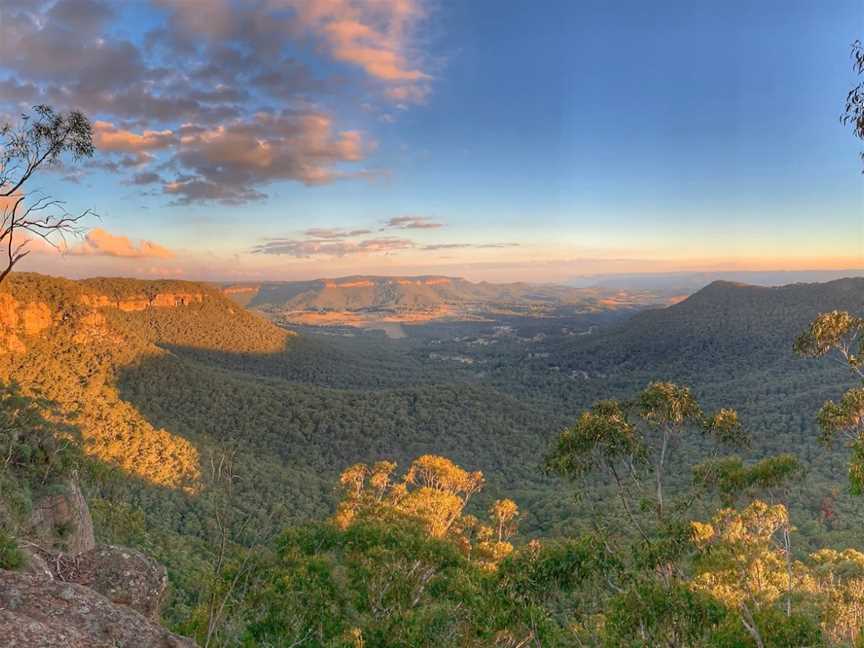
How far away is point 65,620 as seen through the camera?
6.78 meters

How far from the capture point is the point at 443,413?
71500mm

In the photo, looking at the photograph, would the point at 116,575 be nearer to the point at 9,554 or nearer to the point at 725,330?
the point at 9,554

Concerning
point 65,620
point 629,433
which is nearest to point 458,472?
point 629,433

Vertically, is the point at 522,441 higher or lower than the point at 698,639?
lower

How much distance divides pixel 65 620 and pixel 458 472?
29.6m

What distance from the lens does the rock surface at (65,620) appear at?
602 centimetres

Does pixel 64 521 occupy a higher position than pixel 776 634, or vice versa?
pixel 776 634

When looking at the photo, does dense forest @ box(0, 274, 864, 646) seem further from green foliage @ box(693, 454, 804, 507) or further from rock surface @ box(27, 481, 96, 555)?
rock surface @ box(27, 481, 96, 555)

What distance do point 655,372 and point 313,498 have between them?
259 feet

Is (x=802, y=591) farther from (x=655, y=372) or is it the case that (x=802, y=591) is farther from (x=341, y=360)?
(x=341, y=360)

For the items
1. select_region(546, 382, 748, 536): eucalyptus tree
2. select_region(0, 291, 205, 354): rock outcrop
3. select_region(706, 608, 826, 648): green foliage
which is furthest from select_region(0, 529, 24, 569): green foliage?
select_region(0, 291, 205, 354): rock outcrop

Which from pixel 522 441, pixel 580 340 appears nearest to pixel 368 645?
pixel 522 441

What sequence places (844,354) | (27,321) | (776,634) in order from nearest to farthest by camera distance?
(776,634) < (844,354) < (27,321)

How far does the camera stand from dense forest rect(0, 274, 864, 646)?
1080 cm
